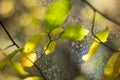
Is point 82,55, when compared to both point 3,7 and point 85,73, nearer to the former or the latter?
point 85,73

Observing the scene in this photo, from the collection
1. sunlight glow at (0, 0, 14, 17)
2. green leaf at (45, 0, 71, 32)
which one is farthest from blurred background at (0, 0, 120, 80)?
green leaf at (45, 0, 71, 32)

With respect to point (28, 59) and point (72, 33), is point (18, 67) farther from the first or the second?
point (72, 33)

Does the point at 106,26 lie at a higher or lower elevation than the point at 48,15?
A: lower

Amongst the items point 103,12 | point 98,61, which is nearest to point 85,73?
point 98,61

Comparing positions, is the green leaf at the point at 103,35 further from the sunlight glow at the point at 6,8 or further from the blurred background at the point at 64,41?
the sunlight glow at the point at 6,8

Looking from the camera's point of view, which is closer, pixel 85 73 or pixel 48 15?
pixel 48 15

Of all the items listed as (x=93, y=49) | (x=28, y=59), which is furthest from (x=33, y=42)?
(x=93, y=49)

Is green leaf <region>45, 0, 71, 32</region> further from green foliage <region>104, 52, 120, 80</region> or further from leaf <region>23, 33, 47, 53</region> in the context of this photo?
green foliage <region>104, 52, 120, 80</region>
